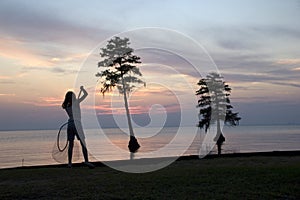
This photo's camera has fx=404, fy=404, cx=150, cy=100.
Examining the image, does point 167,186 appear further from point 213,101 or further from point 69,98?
point 213,101

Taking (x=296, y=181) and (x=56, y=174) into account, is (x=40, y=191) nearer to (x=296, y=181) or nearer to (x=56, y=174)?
(x=56, y=174)

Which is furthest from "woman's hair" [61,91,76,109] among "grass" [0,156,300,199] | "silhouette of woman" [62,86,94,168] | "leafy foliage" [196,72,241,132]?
"leafy foliage" [196,72,241,132]

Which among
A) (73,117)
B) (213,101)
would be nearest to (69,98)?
(73,117)

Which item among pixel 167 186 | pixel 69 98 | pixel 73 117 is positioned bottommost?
pixel 167 186

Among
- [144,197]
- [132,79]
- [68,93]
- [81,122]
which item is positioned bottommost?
[144,197]

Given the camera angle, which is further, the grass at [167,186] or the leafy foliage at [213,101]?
the leafy foliage at [213,101]

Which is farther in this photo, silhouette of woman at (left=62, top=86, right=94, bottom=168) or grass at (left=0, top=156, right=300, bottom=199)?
silhouette of woman at (left=62, top=86, right=94, bottom=168)

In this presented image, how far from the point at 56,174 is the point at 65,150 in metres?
2.20

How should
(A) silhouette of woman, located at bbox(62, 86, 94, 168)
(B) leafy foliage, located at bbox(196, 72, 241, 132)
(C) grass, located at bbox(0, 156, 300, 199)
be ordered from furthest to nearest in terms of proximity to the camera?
(B) leafy foliage, located at bbox(196, 72, 241, 132) → (A) silhouette of woman, located at bbox(62, 86, 94, 168) → (C) grass, located at bbox(0, 156, 300, 199)

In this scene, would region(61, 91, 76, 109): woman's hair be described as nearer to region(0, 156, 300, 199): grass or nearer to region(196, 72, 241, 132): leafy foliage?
region(0, 156, 300, 199): grass

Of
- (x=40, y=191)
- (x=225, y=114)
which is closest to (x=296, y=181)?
(x=40, y=191)

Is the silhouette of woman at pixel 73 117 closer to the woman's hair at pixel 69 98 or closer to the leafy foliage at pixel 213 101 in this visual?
the woman's hair at pixel 69 98

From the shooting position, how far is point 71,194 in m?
8.91

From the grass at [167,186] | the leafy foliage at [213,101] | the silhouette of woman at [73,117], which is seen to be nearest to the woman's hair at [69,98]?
the silhouette of woman at [73,117]
